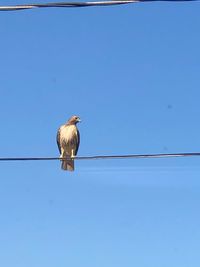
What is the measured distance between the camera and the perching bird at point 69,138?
57.9 ft

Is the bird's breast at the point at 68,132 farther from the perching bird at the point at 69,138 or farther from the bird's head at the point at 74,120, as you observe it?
the bird's head at the point at 74,120

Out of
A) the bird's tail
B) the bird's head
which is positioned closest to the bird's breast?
the bird's head

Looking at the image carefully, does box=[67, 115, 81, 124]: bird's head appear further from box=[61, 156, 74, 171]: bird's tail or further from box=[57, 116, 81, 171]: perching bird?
box=[61, 156, 74, 171]: bird's tail

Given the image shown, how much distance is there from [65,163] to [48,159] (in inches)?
258

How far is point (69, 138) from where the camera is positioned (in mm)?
17750

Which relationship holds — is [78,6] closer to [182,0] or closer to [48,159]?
[182,0]

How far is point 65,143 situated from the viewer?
1766cm

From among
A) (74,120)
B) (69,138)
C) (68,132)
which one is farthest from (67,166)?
(74,120)

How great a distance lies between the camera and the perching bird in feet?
57.9

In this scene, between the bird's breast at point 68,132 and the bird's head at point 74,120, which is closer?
the bird's breast at point 68,132

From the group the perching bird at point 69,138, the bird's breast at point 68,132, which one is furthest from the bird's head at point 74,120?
the bird's breast at point 68,132

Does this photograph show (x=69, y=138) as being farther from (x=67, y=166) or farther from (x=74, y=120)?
(x=67, y=166)

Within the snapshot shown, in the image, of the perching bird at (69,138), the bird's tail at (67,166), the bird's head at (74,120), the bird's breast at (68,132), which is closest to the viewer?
the bird's tail at (67,166)

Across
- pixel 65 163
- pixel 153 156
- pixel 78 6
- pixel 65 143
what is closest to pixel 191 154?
pixel 153 156
